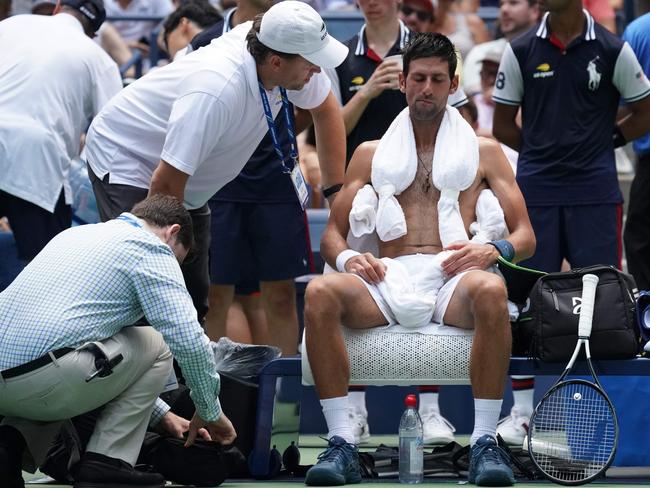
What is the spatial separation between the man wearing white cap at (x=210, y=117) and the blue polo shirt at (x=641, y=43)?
2008mm

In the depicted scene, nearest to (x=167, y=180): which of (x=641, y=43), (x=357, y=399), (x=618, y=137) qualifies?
(x=357, y=399)

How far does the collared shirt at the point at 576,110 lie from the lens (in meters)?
6.85

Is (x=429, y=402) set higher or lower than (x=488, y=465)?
lower

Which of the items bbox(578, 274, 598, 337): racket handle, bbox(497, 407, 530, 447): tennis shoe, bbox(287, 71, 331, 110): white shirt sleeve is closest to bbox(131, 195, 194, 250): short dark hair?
bbox(287, 71, 331, 110): white shirt sleeve

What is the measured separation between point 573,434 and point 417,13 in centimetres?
492

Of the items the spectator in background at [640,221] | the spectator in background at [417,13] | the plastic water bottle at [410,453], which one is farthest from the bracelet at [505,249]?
the spectator in background at [417,13]

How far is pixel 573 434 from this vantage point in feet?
16.6

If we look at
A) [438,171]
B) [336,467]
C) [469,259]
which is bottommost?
Result: [336,467]

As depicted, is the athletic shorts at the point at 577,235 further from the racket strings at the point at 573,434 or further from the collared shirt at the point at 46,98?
the collared shirt at the point at 46,98

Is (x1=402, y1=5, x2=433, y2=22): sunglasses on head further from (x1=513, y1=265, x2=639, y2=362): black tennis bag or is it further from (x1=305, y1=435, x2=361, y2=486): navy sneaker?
(x1=305, y1=435, x2=361, y2=486): navy sneaker

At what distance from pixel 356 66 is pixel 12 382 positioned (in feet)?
10.4

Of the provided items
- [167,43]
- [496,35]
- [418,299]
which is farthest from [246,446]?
[496,35]

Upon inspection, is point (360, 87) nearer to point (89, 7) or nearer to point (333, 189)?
point (333, 189)

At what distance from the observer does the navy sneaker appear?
499cm
